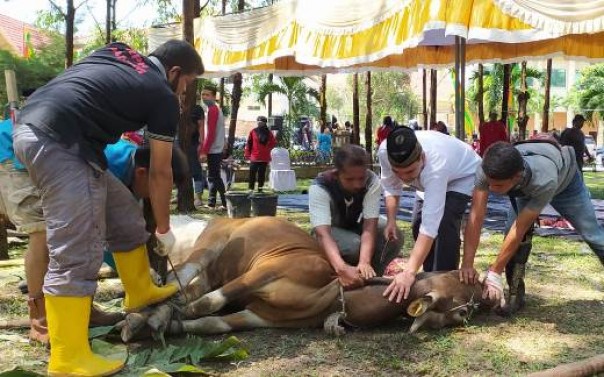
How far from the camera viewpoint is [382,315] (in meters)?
3.79

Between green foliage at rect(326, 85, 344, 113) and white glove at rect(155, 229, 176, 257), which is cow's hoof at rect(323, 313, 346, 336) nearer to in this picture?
white glove at rect(155, 229, 176, 257)

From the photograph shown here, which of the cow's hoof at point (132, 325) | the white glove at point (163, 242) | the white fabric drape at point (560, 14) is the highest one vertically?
the white fabric drape at point (560, 14)

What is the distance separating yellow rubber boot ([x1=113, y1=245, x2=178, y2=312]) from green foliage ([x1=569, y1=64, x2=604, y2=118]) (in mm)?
43220

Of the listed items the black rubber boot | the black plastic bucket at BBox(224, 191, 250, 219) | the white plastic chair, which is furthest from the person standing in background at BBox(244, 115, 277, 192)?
the black rubber boot

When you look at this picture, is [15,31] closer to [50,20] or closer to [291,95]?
[50,20]

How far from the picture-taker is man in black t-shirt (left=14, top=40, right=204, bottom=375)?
9.72ft

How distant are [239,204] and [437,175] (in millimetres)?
4215

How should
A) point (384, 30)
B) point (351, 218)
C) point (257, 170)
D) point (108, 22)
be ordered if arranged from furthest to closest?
point (108, 22) < point (257, 170) < point (384, 30) < point (351, 218)

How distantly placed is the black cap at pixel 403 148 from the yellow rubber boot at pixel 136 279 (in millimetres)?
1483

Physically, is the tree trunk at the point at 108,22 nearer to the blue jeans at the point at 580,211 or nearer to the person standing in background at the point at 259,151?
the person standing in background at the point at 259,151

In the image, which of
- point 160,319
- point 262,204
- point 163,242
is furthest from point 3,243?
point 160,319

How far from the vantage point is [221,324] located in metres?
3.73

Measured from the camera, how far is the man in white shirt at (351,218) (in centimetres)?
393

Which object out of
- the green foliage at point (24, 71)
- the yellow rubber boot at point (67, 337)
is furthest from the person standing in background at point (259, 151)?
the yellow rubber boot at point (67, 337)
